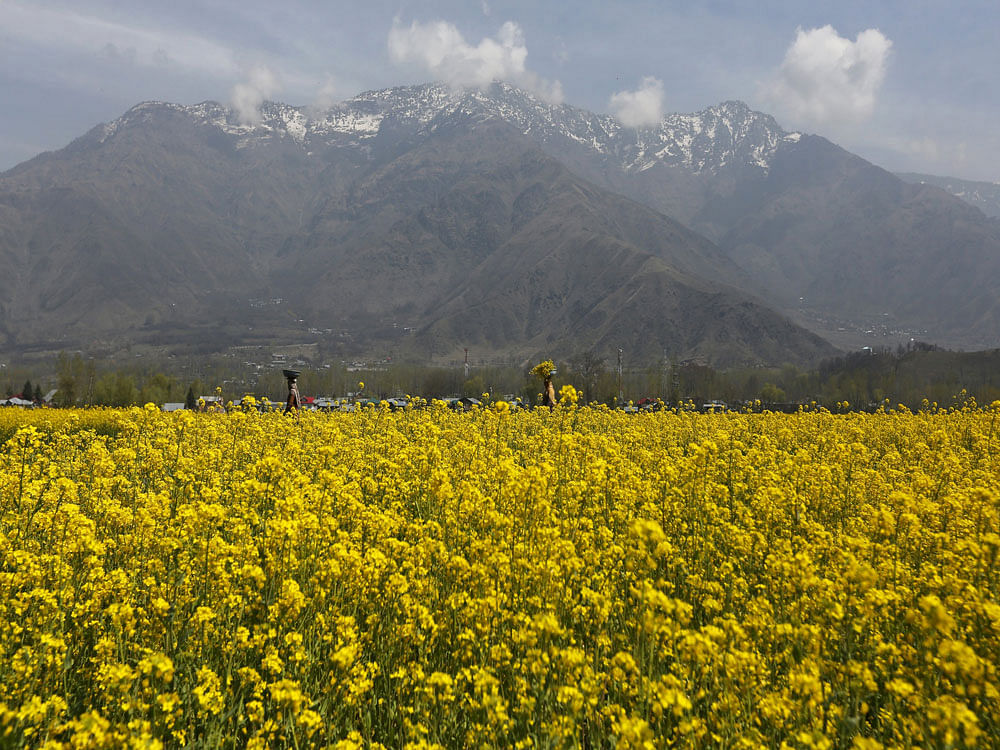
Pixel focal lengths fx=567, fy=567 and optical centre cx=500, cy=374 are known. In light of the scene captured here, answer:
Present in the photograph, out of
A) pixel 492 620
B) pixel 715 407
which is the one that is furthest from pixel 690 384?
pixel 492 620

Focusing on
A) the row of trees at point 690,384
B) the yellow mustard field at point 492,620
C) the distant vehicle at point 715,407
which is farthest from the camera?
the row of trees at point 690,384

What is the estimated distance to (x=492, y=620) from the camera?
5.55m

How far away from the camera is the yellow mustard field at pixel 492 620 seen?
4.33 m

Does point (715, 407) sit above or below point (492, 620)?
below

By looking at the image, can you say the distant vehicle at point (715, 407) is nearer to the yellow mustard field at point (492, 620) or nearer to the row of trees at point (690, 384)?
the row of trees at point (690, 384)

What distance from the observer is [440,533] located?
24.1 feet

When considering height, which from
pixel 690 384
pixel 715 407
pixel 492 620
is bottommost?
pixel 715 407

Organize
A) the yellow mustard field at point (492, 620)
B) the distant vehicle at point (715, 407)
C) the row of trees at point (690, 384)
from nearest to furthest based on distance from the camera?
the yellow mustard field at point (492, 620)
the distant vehicle at point (715, 407)
the row of trees at point (690, 384)

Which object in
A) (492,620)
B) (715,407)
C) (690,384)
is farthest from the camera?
(690,384)

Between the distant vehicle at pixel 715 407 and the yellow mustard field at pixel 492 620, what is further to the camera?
the distant vehicle at pixel 715 407

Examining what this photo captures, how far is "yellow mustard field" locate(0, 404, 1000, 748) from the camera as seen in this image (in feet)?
14.2

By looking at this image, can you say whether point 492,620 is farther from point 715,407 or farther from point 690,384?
point 690,384

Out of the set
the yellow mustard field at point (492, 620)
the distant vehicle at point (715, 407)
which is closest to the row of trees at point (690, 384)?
the distant vehicle at point (715, 407)

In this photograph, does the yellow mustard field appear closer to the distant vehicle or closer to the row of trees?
the distant vehicle
